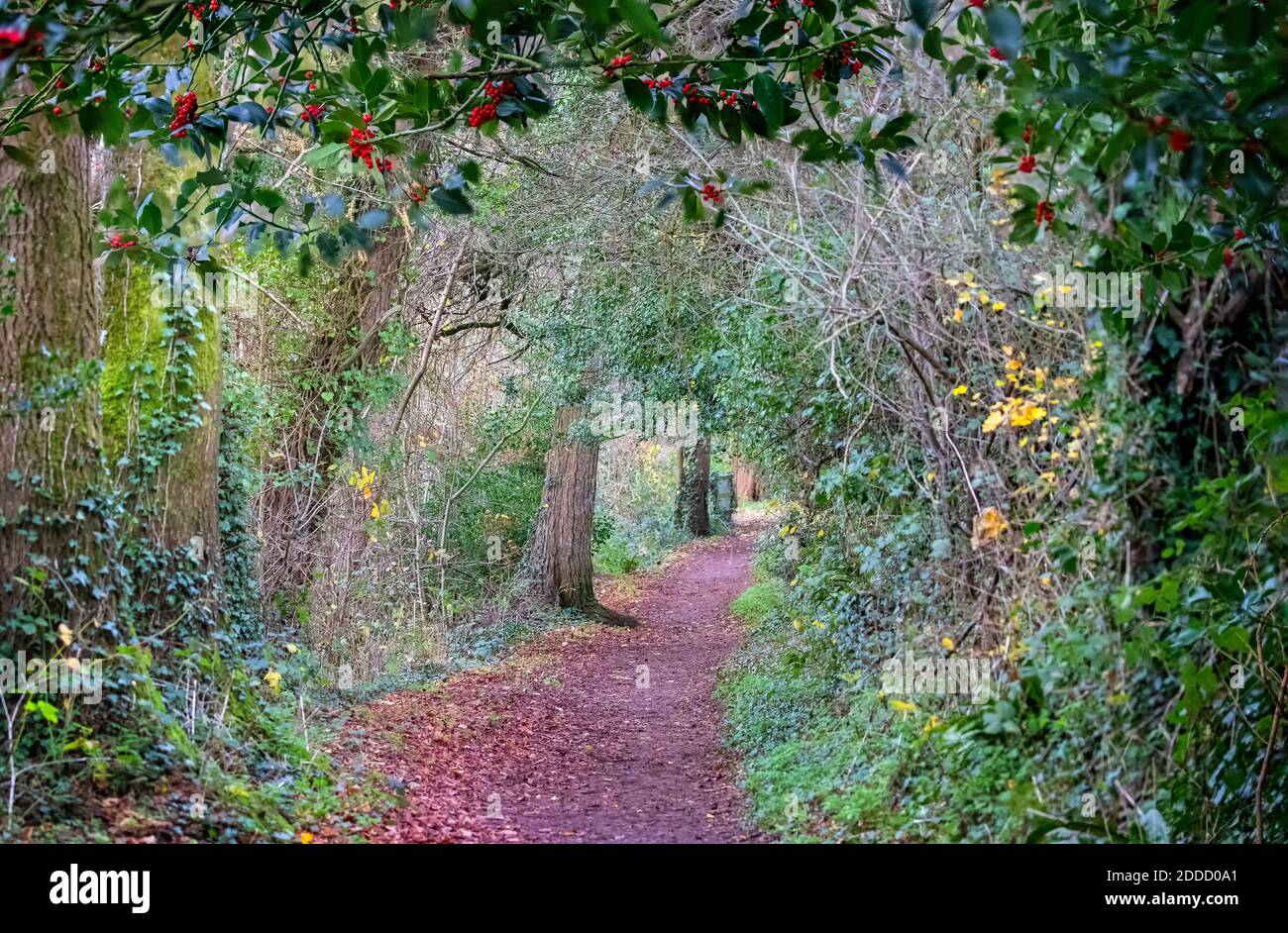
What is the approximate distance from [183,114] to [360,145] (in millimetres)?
662

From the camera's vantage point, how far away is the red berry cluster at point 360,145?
3.22 metres

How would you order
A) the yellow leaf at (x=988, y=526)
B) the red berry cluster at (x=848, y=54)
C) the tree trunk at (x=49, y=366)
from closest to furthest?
the red berry cluster at (x=848, y=54)
the tree trunk at (x=49, y=366)
the yellow leaf at (x=988, y=526)

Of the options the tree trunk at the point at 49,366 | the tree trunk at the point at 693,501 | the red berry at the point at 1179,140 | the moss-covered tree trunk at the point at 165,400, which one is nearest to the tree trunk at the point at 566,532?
the moss-covered tree trunk at the point at 165,400

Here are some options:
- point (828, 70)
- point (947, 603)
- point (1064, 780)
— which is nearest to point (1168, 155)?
point (828, 70)

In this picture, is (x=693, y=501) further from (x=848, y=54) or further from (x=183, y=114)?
(x=183, y=114)

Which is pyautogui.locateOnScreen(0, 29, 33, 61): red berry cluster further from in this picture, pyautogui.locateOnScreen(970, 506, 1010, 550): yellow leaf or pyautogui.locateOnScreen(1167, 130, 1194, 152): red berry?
pyautogui.locateOnScreen(970, 506, 1010, 550): yellow leaf

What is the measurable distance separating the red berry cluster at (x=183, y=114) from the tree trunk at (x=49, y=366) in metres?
2.59

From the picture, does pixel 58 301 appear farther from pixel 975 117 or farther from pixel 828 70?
pixel 975 117

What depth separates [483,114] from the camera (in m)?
3.44

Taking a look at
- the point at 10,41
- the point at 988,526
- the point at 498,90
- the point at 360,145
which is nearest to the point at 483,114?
the point at 498,90

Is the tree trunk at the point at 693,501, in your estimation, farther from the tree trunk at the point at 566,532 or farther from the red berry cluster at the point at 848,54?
the red berry cluster at the point at 848,54

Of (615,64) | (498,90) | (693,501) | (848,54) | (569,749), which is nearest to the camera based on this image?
(615,64)

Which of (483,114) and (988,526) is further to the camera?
(988,526)

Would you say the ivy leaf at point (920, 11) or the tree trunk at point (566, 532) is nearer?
the ivy leaf at point (920, 11)
